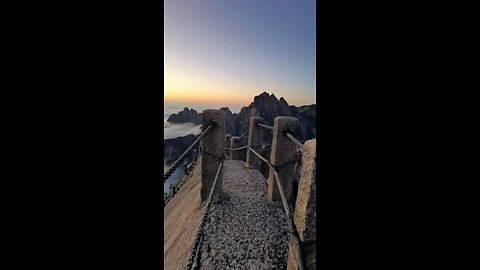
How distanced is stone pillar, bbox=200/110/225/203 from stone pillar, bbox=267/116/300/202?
0.88 meters

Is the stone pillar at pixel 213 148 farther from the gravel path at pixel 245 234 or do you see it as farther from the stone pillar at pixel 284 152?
the stone pillar at pixel 284 152

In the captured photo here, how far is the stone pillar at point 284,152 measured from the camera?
414 centimetres

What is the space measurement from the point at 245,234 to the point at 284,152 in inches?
54.2

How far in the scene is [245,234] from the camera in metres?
3.71

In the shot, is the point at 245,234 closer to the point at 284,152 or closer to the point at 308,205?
the point at 284,152

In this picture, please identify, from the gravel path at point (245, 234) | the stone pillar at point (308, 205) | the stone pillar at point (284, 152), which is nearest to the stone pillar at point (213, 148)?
the gravel path at point (245, 234)

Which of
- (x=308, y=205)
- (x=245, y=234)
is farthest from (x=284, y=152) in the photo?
(x=308, y=205)

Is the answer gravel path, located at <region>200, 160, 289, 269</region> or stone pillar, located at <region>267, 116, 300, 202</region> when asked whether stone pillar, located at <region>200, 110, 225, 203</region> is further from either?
stone pillar, located at <region>267, 116, 300, 202</region>

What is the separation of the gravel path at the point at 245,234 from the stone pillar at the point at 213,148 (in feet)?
1.40
